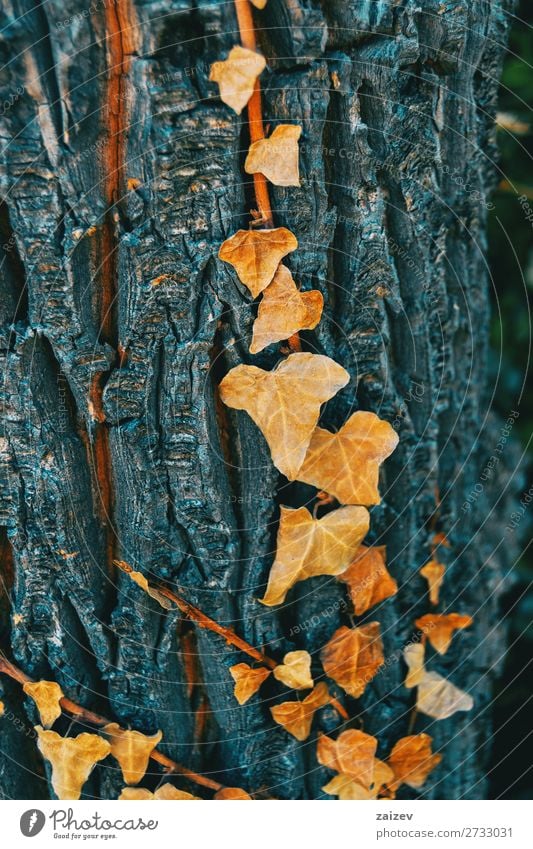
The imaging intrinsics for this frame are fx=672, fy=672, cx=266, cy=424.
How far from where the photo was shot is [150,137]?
1.32 ft

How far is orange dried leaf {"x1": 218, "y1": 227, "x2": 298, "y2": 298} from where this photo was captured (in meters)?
0.42

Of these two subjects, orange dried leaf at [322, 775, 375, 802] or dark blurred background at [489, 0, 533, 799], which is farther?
dark blurred background at [489, 0, 533, 799]

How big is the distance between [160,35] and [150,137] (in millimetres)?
54

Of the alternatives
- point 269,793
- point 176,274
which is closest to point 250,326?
point 176,274

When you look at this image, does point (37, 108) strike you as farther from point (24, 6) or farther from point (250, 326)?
point (250, 326)

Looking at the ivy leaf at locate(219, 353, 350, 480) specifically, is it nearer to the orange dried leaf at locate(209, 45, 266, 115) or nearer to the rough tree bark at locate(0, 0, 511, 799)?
the rough tree bark at locate(0, 0, 511, 799)

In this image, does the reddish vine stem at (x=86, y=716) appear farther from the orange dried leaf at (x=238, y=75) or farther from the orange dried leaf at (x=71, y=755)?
the orange dried leaf at (x=238, y=75)

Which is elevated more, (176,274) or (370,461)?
(176,274)

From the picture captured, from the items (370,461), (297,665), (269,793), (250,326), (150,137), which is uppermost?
(150,137)

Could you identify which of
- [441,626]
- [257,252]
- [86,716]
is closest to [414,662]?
[441,626]

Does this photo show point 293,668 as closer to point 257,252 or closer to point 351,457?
point 351,457

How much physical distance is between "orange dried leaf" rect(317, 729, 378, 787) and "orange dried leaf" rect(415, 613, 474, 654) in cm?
10

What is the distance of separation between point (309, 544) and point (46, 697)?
0.23 m

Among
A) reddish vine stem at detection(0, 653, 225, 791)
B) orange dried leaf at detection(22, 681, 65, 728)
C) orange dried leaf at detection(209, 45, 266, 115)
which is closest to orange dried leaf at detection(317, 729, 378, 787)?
reddish vine stem at detection(0, 653, 225, 791)
